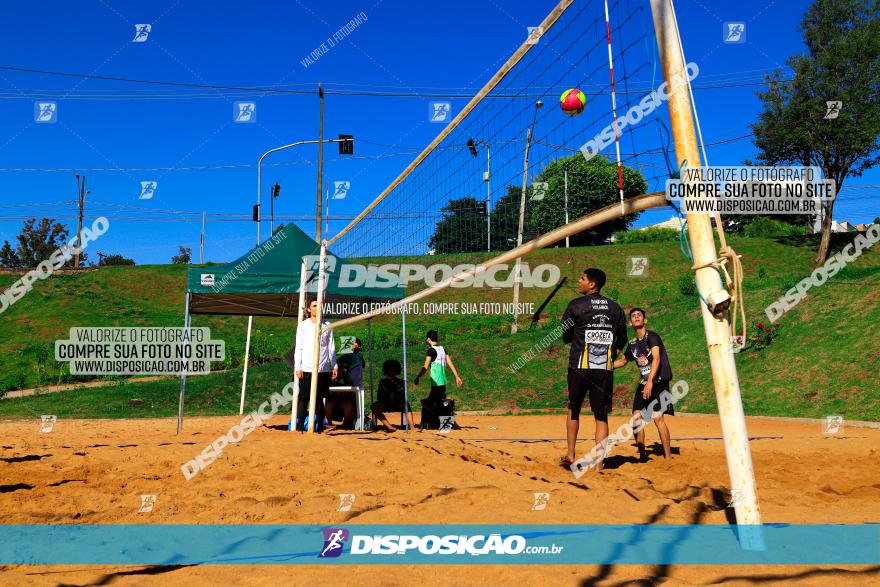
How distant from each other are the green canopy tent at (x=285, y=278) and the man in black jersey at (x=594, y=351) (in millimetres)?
4462

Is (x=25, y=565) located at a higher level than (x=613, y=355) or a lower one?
lower

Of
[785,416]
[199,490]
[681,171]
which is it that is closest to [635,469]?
[681,171]

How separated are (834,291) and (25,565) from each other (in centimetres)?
1903

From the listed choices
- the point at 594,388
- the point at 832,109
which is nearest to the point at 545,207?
Answer: the point at 594,388

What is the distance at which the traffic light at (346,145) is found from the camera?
1753 cm

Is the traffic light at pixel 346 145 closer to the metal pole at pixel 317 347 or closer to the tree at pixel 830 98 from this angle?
the metal pole at pixel 317 347

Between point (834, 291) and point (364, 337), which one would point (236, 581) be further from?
point (364, 337)

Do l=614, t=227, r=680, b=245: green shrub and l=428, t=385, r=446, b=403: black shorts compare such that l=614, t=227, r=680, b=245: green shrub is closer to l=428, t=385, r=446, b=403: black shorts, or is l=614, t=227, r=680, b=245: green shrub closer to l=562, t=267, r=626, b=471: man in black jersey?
l=428, t=385, r=446, b=403: black shorts

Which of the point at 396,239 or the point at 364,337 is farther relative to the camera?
the point at 364,337

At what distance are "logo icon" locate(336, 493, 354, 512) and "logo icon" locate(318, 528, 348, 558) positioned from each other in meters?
0.49

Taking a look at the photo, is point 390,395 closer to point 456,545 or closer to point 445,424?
point 445,424

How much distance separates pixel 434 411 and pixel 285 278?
339 cm

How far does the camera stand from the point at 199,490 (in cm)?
497

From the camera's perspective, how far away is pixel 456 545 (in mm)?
3402
